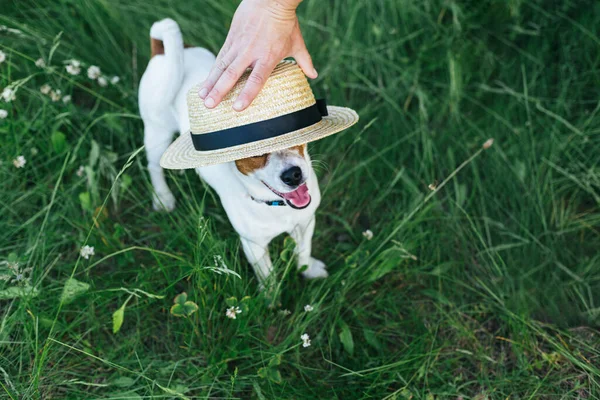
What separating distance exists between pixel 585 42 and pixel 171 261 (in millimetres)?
2733

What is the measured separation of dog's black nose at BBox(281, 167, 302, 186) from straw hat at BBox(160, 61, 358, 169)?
0.14 meters

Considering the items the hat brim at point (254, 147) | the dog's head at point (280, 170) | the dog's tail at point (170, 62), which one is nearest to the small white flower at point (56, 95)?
the dog's tail at point (170, 62)

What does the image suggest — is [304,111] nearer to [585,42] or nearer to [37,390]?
[37,390]

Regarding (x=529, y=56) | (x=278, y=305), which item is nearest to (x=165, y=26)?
(x=278, y=305)

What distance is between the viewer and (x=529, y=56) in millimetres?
3020

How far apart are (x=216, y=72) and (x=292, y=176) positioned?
0.47 meters

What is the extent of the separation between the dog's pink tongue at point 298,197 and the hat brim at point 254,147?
288 mm

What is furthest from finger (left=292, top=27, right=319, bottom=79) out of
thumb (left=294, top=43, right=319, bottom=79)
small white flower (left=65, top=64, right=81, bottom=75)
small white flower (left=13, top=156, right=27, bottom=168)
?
small white flower (left=13, top=156, right=27, bottom=168)

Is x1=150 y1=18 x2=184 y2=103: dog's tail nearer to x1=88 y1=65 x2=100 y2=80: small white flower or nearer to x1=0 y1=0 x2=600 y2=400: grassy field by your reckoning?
x1=0 y1=0 x2=600 y2=400: grassy field

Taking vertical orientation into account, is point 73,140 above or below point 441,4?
below

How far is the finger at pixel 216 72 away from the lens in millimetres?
1780

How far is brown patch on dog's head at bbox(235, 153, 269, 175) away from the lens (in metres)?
1.82

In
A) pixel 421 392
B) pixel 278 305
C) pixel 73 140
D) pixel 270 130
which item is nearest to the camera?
pixel 270 130

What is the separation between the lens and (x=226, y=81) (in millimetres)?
1721
